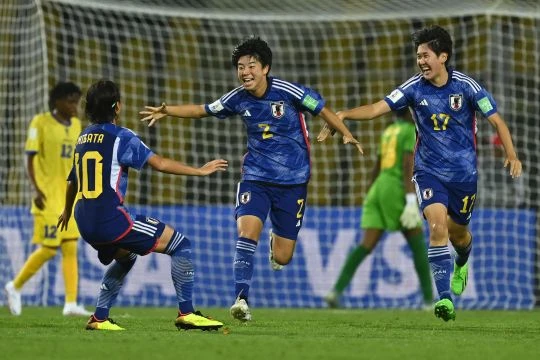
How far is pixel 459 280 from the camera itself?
10.6 metres

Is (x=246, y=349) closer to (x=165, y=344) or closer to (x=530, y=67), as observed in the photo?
(x=165, y=344)

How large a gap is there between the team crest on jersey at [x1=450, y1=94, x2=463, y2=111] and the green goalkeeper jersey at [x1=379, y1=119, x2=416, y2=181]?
3.39 m

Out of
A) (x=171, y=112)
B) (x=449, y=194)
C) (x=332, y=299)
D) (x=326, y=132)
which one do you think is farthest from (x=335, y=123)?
(x=332, y=299)

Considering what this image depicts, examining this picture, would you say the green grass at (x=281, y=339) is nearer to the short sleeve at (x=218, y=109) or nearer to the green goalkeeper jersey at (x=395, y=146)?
the short sleeve at (x=218, y=109)

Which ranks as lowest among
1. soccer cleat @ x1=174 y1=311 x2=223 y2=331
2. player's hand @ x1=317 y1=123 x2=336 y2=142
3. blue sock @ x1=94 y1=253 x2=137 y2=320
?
soccer cleat @ x1=174 y1=311 x2=223 y2=331

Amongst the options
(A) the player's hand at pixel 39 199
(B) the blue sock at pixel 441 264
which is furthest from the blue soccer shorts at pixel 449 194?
(A) the player's hand at pixel 39 199

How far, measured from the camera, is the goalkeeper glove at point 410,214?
12.9 metres

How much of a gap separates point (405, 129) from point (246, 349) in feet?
20.4

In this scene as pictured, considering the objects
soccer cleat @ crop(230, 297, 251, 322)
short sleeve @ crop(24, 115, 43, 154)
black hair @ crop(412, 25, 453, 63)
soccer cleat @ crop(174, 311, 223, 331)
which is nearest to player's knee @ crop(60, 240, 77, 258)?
short sleeve @ crop(24, 115, 43, 154)

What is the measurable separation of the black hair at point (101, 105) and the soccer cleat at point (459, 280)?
3402 millimetres

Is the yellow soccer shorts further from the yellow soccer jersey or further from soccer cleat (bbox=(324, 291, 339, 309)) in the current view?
soccer cleat (bbox=(324, 291, 339, 309))

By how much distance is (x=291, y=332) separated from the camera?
8.76 metres

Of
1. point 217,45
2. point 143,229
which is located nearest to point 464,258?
point 143,229

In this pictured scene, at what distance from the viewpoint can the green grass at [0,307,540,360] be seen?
22.8ft
